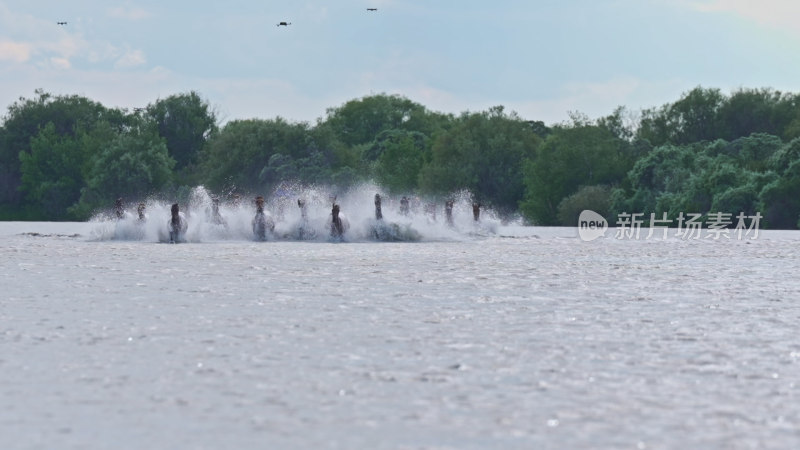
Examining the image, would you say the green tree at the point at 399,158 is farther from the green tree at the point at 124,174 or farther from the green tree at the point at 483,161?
the green tree at the point at 124,174

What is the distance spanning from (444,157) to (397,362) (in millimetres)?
111578

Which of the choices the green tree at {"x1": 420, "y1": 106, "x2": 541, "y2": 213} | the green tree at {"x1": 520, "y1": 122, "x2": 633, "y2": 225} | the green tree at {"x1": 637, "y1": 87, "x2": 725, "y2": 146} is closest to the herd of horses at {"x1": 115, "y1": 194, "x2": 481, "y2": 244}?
the green tree at {"x1": 520, "y1": 122, "x2": 633, "y2": 225}

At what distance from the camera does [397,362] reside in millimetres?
15000

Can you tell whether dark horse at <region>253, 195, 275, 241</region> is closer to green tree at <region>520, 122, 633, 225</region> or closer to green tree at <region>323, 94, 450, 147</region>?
green tree at <region>520, 122, 633, 225</region>

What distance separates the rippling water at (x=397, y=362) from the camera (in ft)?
35.8

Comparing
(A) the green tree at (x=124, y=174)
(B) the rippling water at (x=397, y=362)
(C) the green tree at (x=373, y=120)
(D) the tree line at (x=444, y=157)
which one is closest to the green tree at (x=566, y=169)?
(D) the tree line at (x=444, y=157)

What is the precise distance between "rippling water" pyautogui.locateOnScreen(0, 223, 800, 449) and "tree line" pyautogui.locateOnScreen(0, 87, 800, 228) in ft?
227

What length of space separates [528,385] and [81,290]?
14815 millimetres

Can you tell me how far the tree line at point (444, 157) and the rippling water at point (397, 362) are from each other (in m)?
69.3

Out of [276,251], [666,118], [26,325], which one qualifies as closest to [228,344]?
[26,325]

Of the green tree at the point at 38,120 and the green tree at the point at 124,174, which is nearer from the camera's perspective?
the green tree at the point at 124,174

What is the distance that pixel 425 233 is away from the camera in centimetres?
6359

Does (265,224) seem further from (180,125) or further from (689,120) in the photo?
(180,125)

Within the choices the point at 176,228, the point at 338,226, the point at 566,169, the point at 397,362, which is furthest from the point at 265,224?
the point at 566,169
